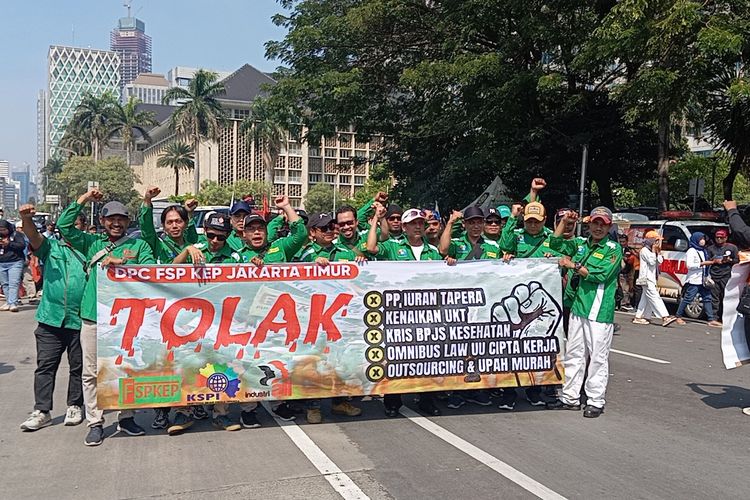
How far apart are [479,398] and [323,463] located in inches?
86.5

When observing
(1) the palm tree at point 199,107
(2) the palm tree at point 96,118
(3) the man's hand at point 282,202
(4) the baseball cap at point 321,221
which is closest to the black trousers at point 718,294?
(4) the baseball cap at point 321,221

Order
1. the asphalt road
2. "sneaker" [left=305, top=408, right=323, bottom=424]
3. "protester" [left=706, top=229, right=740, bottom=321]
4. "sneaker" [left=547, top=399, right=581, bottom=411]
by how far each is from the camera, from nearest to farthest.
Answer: the asphalt road
"sneaker" [left=305, top=408, right=323, bottom=424]
"sneaker" [left=547, top=399, right=581, bottom=411]
"protester" [left=706, top=229, right=740, bottom=321]

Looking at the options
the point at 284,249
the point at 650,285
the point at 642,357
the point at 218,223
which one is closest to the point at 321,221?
the point at 284,249

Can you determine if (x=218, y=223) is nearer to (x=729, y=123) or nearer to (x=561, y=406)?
(x=561, y=406)

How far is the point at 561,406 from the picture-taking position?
686cm

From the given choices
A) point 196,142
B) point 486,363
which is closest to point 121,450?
point 486,363

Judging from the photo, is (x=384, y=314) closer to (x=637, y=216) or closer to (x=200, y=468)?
(x=200, y=468)

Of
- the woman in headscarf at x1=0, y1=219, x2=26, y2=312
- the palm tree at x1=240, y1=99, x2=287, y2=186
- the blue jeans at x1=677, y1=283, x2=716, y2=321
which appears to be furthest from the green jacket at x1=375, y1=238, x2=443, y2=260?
the palm tree at x1=240, y1=99, x2=287, y2=186

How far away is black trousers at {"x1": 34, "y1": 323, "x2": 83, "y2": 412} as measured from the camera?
601 centimetres

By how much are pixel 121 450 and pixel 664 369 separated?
6.42m

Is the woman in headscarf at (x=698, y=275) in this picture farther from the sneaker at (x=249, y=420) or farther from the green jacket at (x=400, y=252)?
the sneaker at (x=249, y=420)

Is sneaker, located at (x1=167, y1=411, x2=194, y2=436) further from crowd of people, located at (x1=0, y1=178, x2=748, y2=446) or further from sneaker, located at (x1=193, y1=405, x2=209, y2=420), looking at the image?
sneaker, located at (x1=193, y1=405, x2=209, y2=420)

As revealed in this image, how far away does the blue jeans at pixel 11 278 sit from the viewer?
14.2m

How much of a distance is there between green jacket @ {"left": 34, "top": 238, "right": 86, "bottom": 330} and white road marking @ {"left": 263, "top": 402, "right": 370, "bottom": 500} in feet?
6.36
